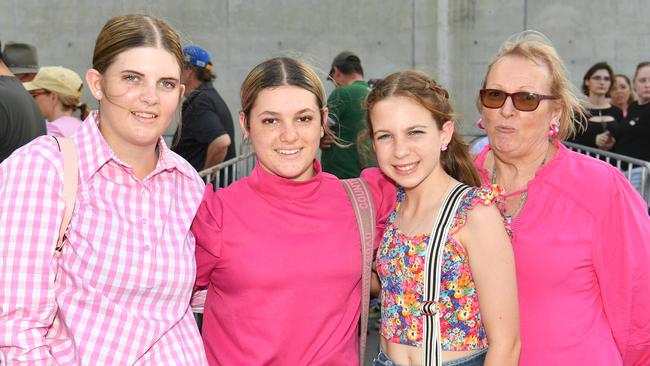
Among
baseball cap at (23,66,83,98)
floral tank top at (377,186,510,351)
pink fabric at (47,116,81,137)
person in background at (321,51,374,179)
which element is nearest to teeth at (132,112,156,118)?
floral tank top at (377,186,510,351)

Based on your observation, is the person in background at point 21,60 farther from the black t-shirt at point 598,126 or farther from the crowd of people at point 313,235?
the black t-shirt at point 598,126

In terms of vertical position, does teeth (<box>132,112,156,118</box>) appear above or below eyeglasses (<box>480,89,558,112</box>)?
above

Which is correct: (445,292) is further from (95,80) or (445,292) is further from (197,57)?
(197,57)

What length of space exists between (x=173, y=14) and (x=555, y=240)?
29.9 feet

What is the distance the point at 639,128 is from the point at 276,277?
20.0 ft

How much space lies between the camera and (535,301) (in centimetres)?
256

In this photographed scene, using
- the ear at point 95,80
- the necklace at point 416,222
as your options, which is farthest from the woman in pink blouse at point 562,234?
the ear at point 95,80

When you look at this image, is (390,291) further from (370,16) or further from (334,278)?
(370,16)

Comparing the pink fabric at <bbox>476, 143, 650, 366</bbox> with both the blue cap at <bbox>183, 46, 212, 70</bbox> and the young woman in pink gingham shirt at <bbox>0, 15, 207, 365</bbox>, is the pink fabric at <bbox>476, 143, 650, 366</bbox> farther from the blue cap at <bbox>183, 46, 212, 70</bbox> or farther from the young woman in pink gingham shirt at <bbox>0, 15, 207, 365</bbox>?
the blue cap at <bbox>183, 46, 212, 70</bbox>

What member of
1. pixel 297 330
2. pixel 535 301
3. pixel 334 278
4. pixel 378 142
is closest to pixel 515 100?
pixel 378 142

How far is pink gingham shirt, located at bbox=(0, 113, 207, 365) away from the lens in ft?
6.48

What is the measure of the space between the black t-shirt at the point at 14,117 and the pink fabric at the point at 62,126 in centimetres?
120

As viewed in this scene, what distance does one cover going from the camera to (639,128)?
751cm

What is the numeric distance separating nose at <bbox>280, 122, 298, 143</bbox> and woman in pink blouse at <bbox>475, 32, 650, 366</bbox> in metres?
0.77
